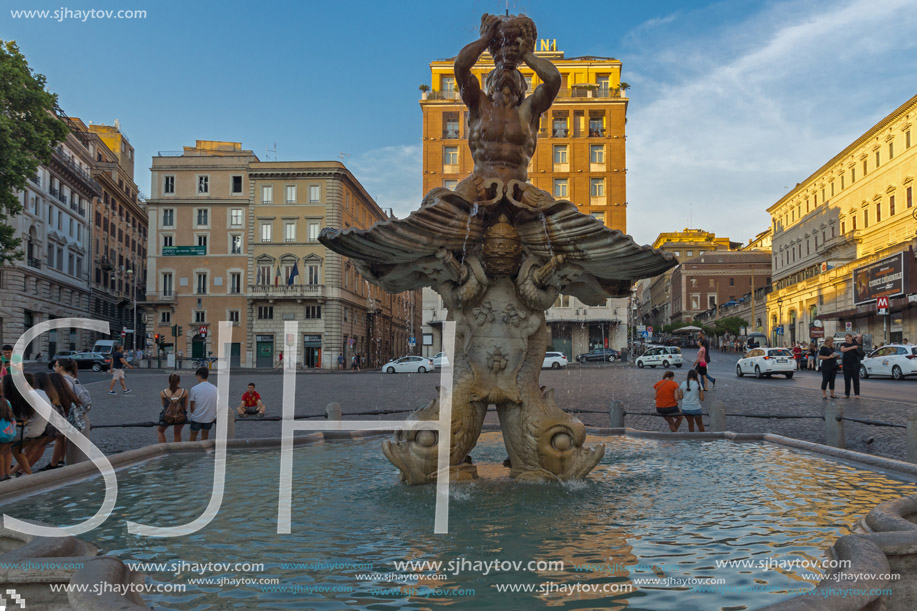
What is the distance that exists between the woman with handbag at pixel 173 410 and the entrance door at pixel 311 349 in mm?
45500

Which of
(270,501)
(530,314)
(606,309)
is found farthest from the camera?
(606,309)

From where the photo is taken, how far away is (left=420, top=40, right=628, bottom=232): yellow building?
2172 inches

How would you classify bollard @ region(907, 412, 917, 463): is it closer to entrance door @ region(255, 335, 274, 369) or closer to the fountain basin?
the fountain basin

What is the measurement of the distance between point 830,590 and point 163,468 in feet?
20.5

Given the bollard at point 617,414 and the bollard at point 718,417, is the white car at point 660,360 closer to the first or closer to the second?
the bollard at point 617,414

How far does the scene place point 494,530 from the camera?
4.46 meters

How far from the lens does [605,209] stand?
5506 centimetres

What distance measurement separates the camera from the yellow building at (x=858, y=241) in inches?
1624

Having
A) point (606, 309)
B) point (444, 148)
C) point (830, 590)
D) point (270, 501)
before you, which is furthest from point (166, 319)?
point (830, 590)

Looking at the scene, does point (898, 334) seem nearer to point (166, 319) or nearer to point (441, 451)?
point (441, 451)

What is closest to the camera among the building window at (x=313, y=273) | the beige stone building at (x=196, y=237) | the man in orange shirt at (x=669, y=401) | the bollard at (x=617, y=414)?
the bollard at (x=617, y=414)

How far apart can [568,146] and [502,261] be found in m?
52.2

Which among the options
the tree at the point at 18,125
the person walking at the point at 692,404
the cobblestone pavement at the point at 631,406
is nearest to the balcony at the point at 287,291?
the tree at the point at 18,125

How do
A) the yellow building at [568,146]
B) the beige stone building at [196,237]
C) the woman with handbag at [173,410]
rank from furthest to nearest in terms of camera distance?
the beige stone building at [196,237], the yellow building at [568,146], the woman with handbag at [173,410]
